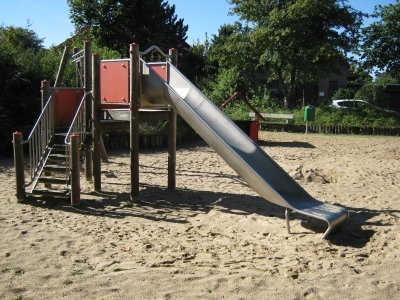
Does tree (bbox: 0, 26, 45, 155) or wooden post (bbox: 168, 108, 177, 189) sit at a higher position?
tree (bbox: 0, 26, 45, 155)

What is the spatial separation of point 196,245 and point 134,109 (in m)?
2.91

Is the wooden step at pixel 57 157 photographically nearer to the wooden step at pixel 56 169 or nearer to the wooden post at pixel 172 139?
the wooden step at pixel 56 169

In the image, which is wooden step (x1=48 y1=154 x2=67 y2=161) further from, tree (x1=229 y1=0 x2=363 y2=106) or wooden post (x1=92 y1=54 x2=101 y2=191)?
tree (x1=229 y1=0 x2=363 y2=106)

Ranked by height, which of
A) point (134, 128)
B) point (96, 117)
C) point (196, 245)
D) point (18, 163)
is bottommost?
point (196, 245)

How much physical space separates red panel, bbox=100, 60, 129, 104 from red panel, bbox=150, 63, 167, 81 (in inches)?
24.6

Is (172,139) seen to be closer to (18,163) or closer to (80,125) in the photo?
(80,125)

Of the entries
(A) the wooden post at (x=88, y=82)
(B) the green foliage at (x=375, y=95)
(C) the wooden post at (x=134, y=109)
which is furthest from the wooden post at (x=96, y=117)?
(B) the green foliage at (x=375, y=95)

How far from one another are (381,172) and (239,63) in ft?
62.2

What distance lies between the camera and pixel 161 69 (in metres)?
8.04

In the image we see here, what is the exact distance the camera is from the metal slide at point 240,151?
5820 mm

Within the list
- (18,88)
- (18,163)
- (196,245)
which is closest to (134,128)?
(18,163)

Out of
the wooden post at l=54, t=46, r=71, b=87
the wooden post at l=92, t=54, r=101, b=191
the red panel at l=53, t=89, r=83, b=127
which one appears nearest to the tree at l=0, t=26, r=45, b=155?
the wooden post at l=54, t=46, r=71, b=87

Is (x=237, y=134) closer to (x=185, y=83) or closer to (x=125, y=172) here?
(x=185, y=83)

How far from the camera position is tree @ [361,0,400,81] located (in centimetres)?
2716
